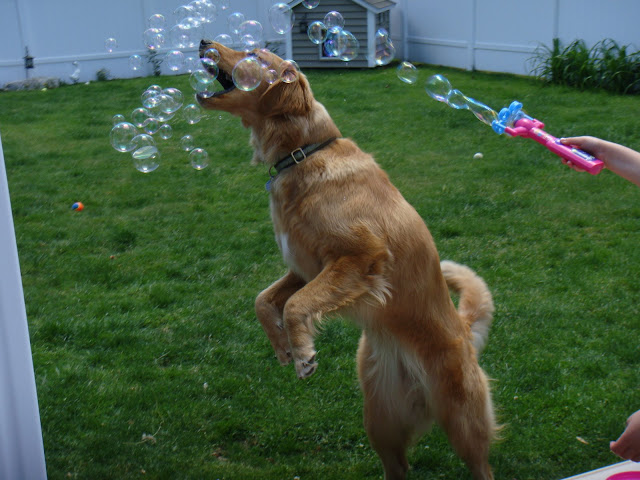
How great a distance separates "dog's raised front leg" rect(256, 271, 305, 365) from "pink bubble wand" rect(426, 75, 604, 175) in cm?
125

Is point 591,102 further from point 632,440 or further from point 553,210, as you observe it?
point 632,440

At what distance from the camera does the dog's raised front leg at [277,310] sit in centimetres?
336

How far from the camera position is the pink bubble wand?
2.77 metres

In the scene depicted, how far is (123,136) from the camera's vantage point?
418 centimetres

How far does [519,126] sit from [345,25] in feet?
34.6

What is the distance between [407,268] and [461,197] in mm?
3830

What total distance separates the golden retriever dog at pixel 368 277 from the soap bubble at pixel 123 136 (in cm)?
111

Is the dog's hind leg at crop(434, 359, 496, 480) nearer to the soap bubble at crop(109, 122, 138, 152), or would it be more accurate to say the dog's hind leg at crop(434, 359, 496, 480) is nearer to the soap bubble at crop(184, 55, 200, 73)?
the soap bubble at crop(184, 55, 200, 73)

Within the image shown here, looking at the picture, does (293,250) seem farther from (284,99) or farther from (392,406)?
(392,406)

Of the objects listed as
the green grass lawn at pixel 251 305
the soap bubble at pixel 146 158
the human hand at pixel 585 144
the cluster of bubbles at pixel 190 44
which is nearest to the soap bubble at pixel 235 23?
the cluster of bubbles at pixel 190 44

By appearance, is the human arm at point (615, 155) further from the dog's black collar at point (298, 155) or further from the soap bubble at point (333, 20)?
the soap bubble at point (333, 20)

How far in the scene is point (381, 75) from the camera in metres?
12.6

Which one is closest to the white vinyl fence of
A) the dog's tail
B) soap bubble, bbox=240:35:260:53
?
soap bubble, bbox=240:35:260:53

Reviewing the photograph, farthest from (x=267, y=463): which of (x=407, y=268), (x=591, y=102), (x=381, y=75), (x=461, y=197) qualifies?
(x=381, y=75)
